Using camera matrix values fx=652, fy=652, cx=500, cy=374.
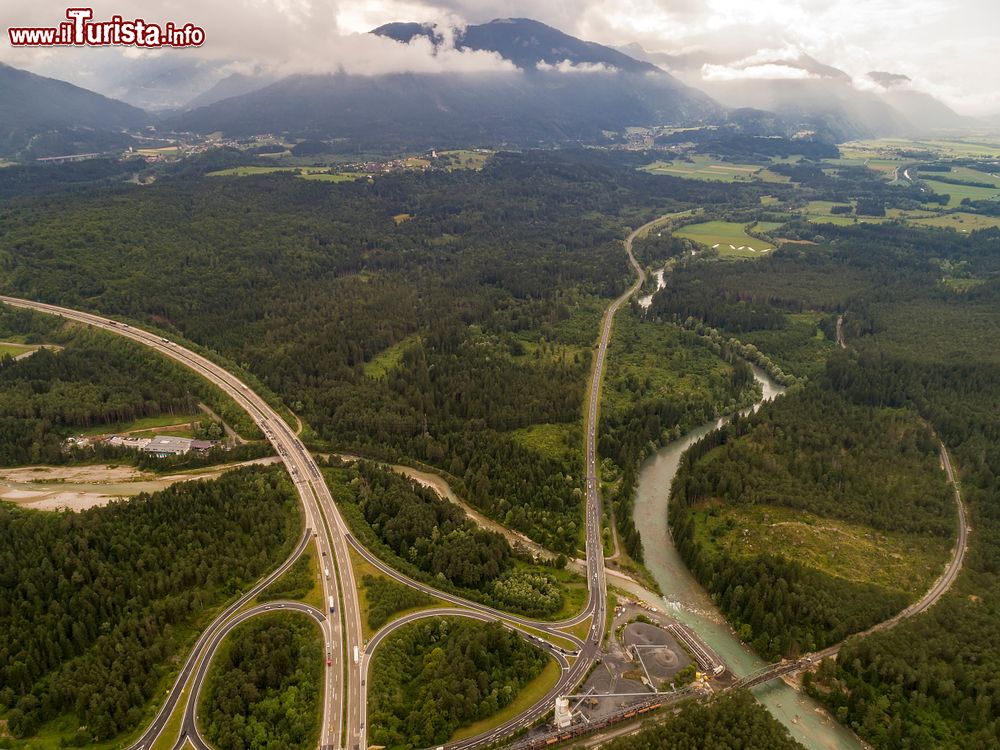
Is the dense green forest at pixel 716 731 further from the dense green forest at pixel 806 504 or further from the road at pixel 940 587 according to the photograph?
the road at pixel 940 587

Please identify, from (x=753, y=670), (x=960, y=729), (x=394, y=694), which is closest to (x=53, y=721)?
(x=394, y=694)

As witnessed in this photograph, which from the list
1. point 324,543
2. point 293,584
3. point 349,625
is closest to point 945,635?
point 349,625

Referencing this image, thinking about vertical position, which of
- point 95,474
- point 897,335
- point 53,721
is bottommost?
point 53,721

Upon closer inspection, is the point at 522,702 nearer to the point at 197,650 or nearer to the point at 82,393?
the point at 197,650

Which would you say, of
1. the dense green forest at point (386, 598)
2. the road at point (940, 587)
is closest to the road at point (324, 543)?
the dense green forest at point (386, 598)

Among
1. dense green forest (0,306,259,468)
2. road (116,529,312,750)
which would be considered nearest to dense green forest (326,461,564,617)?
road (116,529,312,750)

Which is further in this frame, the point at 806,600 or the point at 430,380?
the point at 430,380

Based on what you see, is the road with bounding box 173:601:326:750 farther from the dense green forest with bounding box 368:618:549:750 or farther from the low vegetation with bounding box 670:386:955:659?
the low vegetation with bounding box 670:386:955:659

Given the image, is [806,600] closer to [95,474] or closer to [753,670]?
[753,670]
